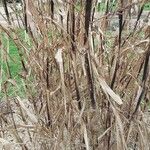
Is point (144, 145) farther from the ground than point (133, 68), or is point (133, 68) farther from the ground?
point (133, 68)

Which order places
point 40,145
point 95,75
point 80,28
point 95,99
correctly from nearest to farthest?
point 95,75
point 95,99
point 80,28
point 40,145

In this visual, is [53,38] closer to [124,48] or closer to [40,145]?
[124,48]

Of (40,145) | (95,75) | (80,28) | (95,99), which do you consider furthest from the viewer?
(40,145)

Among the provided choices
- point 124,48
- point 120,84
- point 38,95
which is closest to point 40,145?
point 38,95

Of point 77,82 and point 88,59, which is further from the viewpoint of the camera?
point 77,82

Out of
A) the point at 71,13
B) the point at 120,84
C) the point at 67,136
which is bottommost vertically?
the point at 67,136

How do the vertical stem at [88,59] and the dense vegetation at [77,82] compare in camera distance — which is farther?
the dense vegetation at [77,82]

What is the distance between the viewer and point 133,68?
2.04 meters

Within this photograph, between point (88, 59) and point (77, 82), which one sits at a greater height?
point (88, 59)

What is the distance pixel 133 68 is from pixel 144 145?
325 millimetres

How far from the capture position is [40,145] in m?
2.18

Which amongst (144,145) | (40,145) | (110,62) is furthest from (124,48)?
(40,145)

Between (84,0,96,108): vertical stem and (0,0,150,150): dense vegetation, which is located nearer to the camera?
(84,0,96,108): vertical stem

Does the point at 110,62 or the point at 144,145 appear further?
the point at 110,62
